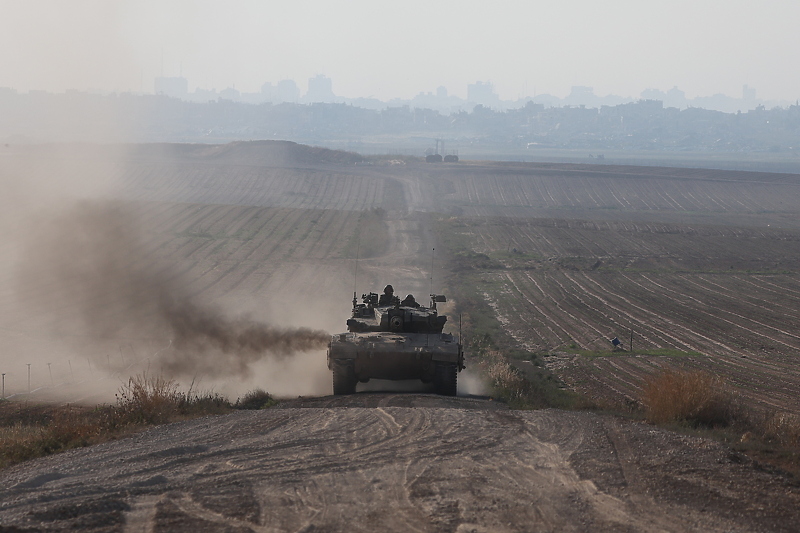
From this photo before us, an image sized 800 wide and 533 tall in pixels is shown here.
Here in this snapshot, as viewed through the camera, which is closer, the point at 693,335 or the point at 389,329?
the point at 389,329

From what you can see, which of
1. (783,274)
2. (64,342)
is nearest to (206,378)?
(64,342)

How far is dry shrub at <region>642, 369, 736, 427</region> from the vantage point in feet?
51.6

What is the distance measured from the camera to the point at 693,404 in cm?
1578

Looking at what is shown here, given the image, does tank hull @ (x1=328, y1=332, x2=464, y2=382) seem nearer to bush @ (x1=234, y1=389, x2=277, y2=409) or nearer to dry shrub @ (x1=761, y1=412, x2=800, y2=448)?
bush @ (x1=234, y1=389, x2=277, y2=409)

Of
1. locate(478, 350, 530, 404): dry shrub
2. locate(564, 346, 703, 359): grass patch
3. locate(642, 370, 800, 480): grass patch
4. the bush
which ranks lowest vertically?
locate(564, 346, 703, 359): grass patch

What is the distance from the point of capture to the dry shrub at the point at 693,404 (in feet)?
51.6

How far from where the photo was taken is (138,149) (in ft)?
367

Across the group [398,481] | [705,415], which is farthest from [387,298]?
[398,481]

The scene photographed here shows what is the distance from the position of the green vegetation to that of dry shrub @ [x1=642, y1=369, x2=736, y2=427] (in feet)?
27.6

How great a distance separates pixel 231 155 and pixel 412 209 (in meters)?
43.1

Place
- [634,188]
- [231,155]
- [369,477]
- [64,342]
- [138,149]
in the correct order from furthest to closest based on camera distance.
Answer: [231,155] < [138,149] < [634,188] < [64,342] < [369,477]

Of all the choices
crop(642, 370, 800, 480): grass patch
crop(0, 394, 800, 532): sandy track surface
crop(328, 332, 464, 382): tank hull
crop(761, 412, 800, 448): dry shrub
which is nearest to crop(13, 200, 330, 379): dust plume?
crop(328, 332, 464, 382): tank hull

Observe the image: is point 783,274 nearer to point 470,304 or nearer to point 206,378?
point 470,304

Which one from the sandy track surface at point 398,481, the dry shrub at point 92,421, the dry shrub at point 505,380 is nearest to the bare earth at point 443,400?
the sandy track surface at point 398,481
